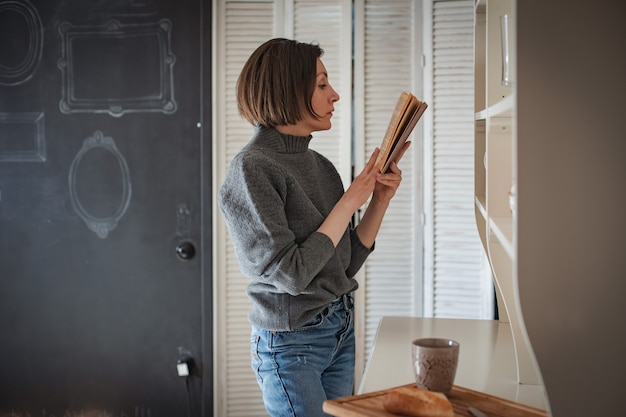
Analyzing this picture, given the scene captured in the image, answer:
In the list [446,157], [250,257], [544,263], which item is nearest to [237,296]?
[446,157]

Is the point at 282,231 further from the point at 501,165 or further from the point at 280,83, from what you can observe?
the point at 501,165

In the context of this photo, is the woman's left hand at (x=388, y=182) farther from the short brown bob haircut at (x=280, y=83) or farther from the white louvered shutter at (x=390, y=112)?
the white louvered shutter at (x=390, y=112)

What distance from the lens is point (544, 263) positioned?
3.03 feet

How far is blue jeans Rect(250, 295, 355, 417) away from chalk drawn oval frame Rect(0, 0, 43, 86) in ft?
7.23

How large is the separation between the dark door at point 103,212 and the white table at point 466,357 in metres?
1.37

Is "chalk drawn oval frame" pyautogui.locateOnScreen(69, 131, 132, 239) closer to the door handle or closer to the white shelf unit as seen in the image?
the door handle

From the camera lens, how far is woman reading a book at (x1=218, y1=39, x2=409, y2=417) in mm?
1472

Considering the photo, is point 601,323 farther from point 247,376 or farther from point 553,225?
point 247,376

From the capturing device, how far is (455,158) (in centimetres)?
307

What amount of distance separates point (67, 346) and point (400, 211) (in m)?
1.56

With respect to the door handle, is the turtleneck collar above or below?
above

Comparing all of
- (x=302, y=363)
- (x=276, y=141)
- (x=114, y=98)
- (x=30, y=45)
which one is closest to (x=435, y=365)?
(x=302, y=363)

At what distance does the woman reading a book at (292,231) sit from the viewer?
1.47 metres

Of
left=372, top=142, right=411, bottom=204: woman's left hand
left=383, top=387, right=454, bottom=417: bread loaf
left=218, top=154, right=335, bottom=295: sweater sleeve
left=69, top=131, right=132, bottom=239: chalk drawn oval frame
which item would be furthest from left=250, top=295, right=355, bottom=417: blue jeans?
left=69, top=131, right=132, bottom=239: chalk drawn oval frame
